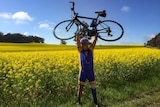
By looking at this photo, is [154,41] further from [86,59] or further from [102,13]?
[102,13]

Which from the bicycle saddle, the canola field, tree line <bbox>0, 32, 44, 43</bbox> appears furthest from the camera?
tree line <bbox>0, 32, 44, 43</bbox>

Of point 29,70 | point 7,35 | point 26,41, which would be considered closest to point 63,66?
Answer: point 29,70

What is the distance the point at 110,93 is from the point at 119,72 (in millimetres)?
2267

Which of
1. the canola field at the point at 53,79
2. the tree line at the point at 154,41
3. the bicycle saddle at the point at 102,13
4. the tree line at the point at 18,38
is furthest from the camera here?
the tree line at the point at 18,38

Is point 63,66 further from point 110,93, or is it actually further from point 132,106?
point 132,106

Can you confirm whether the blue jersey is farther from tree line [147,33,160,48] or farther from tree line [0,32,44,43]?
tree line [0,32,44,43]

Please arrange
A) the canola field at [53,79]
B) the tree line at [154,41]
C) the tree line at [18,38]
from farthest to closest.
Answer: the tree line at [18,38], the tree line at [154,41], the canola field at [53,79]

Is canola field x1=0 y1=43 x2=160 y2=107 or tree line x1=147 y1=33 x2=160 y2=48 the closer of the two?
canola field x1=0 y1=43 x2=160 y2=107

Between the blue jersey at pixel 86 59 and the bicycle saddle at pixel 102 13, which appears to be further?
the blue jersey at pixel 86 59

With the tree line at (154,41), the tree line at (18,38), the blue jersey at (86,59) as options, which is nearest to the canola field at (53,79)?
the blue jersey at (86,59)

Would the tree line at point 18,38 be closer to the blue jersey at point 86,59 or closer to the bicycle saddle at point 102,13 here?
the blue jersey at point 86,59

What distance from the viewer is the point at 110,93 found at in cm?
1098

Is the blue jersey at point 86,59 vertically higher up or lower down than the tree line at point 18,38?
lower down

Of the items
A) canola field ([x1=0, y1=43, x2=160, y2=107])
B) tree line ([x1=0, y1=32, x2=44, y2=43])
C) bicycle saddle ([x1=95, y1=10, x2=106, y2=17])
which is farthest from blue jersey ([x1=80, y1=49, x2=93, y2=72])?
tree line ([x1=0, y1=32, x2=44, y2=43])
